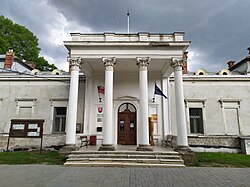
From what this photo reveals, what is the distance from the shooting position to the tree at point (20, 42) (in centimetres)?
2198

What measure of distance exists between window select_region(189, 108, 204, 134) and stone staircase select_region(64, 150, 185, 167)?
645cm

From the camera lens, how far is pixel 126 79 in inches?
528

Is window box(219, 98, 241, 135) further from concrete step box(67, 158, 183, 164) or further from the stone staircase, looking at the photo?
concrete step box(67, 158, 183, 164)

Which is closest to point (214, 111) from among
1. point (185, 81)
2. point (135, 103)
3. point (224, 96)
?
point (224, 96)

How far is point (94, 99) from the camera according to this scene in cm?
1309

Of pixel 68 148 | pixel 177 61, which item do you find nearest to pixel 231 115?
pixel 177 61

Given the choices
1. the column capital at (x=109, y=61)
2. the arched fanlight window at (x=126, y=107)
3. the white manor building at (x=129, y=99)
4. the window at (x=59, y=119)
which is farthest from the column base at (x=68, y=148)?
the window at (x=59, y=119)

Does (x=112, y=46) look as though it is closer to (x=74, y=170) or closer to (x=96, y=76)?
(x=96, y=76)

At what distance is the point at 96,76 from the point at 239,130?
488 inches

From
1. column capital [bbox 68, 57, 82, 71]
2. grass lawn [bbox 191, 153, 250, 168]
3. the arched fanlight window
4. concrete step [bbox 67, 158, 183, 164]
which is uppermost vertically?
column capital [bbox 68, 57, 82, 71]

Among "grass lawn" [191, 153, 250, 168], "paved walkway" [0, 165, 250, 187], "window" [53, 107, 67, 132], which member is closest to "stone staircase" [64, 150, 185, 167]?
"paved walkway" [0, 165, 250, 187]

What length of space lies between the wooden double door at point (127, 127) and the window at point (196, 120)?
16.7 ft

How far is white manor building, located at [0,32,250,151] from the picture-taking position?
392 inches

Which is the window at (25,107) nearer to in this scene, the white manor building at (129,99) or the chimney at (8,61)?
the white manor building at (129,99)
